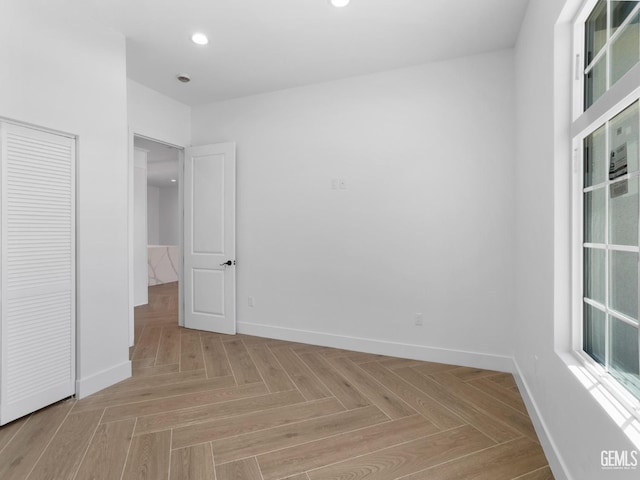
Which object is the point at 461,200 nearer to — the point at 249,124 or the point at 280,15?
the point at 280,15

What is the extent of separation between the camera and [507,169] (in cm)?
302

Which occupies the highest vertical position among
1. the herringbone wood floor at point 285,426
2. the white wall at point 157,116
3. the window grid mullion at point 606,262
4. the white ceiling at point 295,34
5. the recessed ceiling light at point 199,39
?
the white ceiling at point 295,34

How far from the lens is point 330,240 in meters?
3.72

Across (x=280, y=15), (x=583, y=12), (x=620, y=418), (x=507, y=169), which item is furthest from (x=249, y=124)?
(x=620, y=418)

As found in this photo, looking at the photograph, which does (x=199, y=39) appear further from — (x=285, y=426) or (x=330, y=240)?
(x=285, y=426)

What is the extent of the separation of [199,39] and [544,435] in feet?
12.2

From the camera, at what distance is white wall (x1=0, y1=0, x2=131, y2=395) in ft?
7.21

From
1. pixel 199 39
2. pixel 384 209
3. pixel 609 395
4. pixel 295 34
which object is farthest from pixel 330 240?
pixel 609 395

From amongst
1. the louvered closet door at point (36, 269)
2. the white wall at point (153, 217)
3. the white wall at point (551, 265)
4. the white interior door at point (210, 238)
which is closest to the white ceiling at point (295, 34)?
the white wall at point (551, 265)

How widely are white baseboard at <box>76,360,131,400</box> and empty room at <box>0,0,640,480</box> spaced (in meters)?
0.02

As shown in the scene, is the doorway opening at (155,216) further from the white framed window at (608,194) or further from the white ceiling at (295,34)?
the white framed window at (608,194)

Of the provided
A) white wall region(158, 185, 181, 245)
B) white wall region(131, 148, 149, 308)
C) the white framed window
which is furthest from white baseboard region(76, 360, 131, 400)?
white wall region(158, 185, 181, 245)

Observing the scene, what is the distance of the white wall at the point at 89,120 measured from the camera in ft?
7.21

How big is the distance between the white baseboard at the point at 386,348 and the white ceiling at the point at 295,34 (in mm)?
2745
